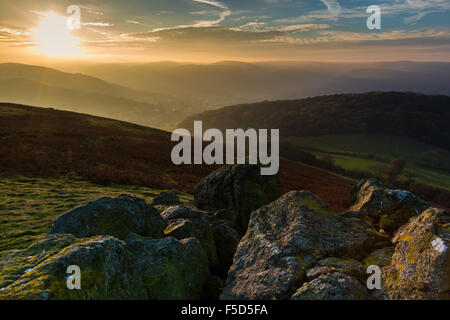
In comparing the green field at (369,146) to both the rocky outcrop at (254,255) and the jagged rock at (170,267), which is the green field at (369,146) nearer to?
the rocky outcrop at (254,255)

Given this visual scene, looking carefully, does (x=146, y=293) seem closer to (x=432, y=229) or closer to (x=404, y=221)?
(x=432, y=229)

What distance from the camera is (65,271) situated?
5.96 m

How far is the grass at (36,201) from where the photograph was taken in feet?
43.9

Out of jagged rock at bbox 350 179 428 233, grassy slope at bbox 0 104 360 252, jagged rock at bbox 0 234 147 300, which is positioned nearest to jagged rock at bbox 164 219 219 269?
jagged rock at bbox 0 234 147 300

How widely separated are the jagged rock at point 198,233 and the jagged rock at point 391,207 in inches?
252

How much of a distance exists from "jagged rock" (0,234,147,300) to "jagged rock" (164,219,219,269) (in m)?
3.49

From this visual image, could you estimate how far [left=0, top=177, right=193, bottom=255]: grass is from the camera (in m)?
13.4

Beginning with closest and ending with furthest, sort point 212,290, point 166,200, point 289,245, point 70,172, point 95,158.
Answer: point 289,245 < point 212,290 < point 166,200 < point 70,172 < point 95,158

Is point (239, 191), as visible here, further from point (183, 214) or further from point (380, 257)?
point (380, 257)

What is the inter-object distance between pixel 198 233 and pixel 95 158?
96.4ft

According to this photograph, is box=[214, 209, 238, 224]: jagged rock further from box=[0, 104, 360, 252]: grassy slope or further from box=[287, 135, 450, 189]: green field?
box=[287, 135, 450, 189]: green field

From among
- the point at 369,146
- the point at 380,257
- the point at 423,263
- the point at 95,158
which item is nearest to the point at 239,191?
the point at 380,257

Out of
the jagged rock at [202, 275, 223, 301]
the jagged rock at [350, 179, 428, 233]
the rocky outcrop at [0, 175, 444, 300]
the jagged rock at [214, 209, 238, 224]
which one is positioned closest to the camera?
the rocky outcrop at [0, 175, 444, 300]
